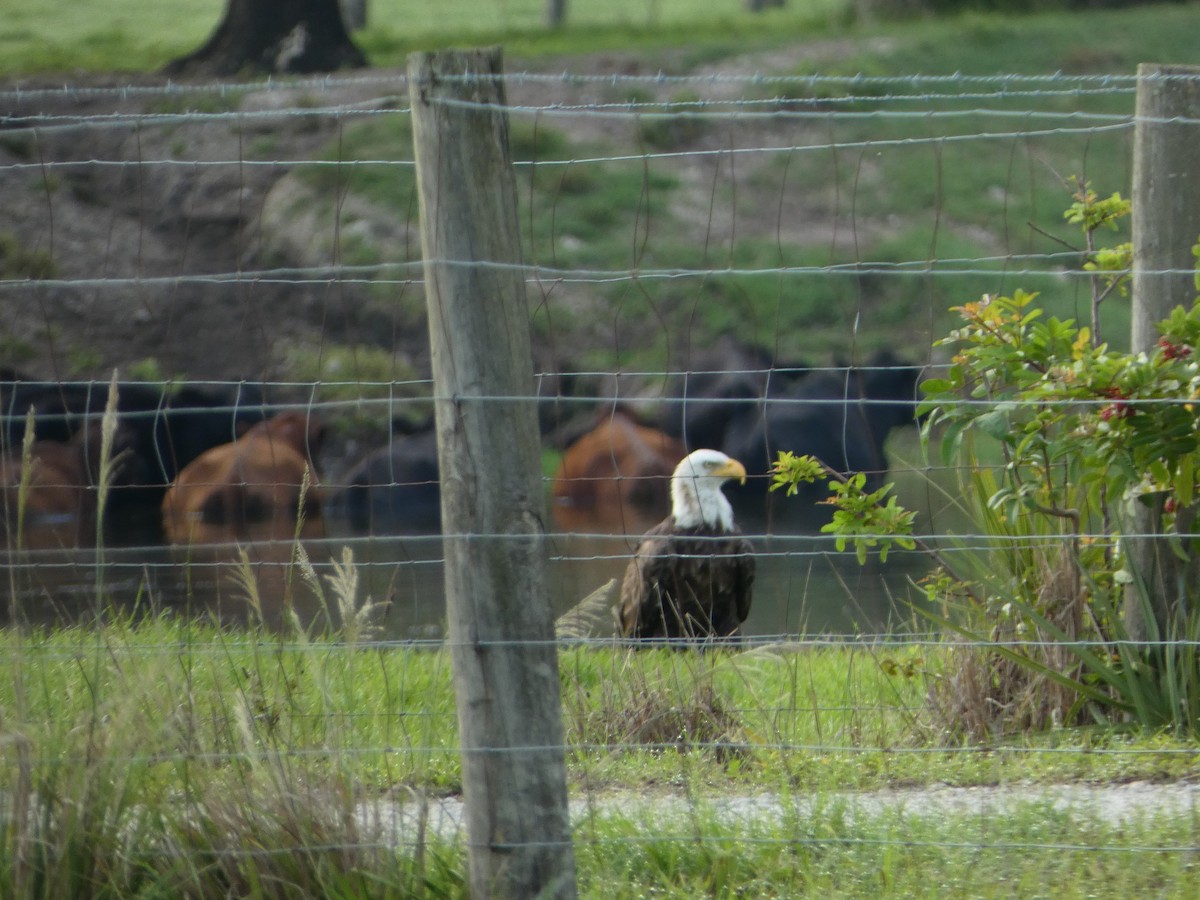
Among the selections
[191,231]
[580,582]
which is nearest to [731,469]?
[580,582]

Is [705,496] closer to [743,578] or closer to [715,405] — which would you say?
[743,578]

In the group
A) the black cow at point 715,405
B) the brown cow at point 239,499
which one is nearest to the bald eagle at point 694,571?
the brown cow at point 239,499

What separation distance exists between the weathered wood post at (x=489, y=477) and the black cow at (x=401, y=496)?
10969 millimetres

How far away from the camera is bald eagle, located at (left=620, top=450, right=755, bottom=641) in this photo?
702 cm

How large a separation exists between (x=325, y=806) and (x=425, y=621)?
576 centimetres

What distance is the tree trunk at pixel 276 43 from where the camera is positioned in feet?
89.5

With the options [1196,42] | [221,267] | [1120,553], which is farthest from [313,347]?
[1196,42]

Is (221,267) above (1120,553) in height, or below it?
above

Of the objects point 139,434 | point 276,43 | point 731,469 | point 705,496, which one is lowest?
point 139,434

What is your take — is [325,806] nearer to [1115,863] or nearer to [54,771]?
[54,771]

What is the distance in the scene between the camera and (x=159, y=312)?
68.9 feet

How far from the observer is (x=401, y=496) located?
15.7m

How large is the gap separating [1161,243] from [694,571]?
11.1ft

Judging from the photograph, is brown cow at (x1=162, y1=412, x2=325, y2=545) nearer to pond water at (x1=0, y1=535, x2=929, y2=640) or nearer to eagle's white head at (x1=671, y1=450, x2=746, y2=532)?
pond water at (x1=0, y1=535, x2=929, y2=640)
